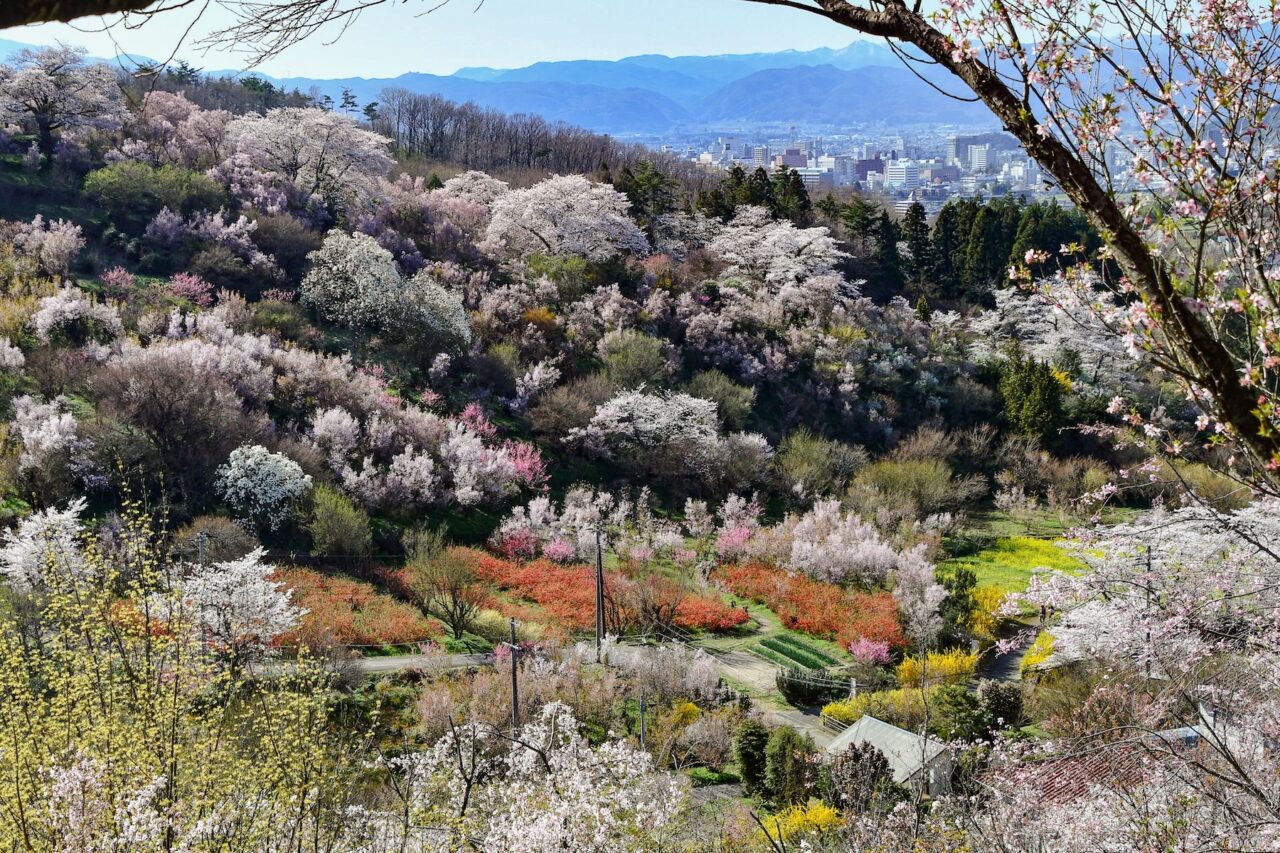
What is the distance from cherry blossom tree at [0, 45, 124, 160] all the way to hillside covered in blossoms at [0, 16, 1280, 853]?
154mm

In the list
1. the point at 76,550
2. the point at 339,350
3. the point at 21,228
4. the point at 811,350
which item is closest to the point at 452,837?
the point at 76,550

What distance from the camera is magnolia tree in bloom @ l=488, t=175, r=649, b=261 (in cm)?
3353

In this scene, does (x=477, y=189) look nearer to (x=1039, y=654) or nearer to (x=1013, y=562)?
(x=1013, y=562)

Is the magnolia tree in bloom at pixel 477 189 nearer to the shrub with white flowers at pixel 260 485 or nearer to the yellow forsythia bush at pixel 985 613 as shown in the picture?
the shrub with white flowers at pixel 260 485

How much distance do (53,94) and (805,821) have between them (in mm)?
32948

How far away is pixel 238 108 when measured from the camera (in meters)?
48.9

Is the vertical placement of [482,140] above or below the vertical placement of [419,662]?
above

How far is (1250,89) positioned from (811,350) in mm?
29438

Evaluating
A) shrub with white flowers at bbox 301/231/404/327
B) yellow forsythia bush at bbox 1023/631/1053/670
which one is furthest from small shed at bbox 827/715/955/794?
shrub with white flowers at bbox 301/231/404/327

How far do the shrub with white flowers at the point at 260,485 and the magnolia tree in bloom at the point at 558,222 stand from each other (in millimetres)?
16594

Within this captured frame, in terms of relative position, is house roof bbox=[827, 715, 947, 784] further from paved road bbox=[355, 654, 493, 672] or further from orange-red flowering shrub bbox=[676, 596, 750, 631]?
paved road bbox=[355, 654, 493, 672]

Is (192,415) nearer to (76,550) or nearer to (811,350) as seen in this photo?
(76,550)

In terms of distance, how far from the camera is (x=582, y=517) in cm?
2172

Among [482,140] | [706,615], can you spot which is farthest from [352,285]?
[482,140]
